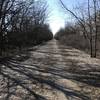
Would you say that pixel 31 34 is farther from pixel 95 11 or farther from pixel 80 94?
pixel 80 94

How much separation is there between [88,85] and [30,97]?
3.07 meters

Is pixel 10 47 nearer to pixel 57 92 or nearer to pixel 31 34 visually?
pixel 31 34

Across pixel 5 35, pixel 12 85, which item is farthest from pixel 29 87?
pixel 5 35

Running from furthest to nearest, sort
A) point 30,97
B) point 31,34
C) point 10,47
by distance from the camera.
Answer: point 31,34
point 10,47
point 30,97

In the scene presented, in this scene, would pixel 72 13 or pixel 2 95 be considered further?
pixel 72 13

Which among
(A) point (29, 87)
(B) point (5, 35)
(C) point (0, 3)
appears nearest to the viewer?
(A) point (29, 87)

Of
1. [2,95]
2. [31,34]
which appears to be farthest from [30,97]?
[31,34]

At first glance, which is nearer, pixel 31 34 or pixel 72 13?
pixel 72 13

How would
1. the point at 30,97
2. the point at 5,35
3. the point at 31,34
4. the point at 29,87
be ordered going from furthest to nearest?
the point at 31,34, the point at 5,35, the point at 29,87, the point at 30,97

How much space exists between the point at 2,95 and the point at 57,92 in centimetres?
181

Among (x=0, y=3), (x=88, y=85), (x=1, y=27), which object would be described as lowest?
(x=88, y=85)

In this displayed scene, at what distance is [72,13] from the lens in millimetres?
32938

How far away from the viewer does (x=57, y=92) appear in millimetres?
9570

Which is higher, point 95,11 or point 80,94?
point 95,11
